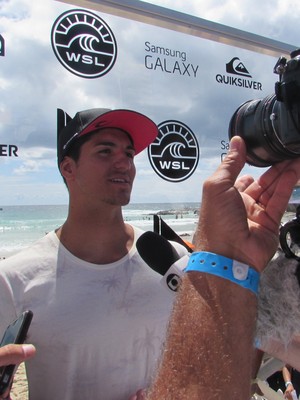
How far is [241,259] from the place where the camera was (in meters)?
0.59

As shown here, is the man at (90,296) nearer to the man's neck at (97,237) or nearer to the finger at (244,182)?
the man's neck at (97,237)

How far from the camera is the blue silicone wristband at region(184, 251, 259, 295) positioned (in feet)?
1.85

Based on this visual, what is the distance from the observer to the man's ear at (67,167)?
1.57m

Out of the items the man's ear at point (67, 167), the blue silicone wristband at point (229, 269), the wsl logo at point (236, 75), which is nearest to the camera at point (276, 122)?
the blue silicone wristband at point (229, 269)

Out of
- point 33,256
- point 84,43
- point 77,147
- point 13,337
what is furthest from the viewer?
point 84,43

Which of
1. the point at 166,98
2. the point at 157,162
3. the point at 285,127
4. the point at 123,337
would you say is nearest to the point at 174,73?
the point at 166,98

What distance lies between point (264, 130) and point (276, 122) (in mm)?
26

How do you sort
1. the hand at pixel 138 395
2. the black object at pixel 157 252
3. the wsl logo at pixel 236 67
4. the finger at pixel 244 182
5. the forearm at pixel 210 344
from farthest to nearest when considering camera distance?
1. the wsl logo at pixel 236 67
2. the black object at pixel 157 252
3. the hand at pixel 138 395
4. the finger at pixel 244 182
5. the forearm at pixel 210 344

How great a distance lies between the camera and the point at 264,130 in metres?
0.65

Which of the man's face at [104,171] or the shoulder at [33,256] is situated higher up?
the man's face at [104,171]

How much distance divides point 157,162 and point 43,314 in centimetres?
107

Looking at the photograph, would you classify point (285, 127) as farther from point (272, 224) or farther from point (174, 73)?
point (174, 73)

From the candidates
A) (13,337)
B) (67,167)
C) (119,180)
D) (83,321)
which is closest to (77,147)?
(67,167)

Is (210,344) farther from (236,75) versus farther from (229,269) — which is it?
(236,75)
